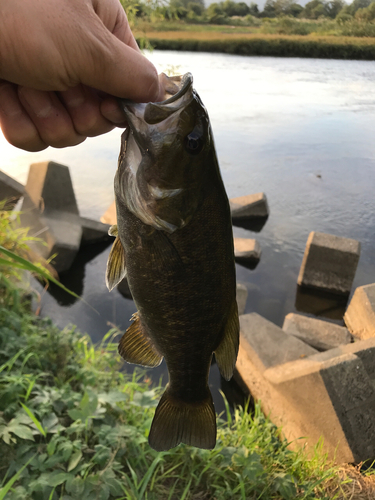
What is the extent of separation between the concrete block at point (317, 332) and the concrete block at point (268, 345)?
0.99 m

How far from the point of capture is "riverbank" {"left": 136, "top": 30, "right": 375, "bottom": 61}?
11484mm

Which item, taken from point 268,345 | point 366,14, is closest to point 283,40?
point 366,14

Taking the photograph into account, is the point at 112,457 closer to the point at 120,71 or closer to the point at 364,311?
the point at 120,71

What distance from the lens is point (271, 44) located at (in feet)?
49.7

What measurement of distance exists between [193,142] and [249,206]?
373 inches

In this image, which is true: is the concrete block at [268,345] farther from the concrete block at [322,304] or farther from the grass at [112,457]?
the concrete block at [322,304]

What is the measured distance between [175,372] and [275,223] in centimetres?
1078

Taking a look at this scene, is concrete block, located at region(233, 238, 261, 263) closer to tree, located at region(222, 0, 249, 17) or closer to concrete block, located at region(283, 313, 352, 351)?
concrete block, located at region(283, 313, 352, 351)

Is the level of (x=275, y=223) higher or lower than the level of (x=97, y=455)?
lower

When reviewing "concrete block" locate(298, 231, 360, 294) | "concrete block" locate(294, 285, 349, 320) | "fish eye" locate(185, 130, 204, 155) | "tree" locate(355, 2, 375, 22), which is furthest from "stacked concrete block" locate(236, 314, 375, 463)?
"tree" locate(355, 2, 375, 22)

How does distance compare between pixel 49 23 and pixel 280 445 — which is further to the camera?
pixel 280 445

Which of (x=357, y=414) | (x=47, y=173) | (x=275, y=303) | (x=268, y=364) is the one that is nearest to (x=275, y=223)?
(x=275, y=303)

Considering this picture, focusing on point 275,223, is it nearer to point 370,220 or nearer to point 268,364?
point 370,220

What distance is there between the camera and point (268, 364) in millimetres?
→ 4184
